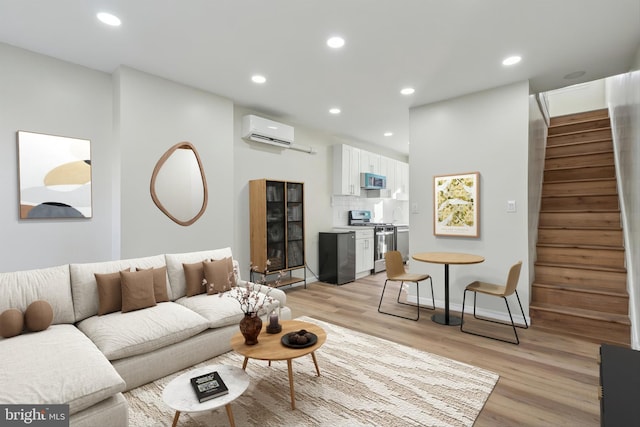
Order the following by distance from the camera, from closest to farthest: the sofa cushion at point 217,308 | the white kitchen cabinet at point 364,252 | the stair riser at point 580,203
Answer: the sofa cushion at point 217,308 → the stair riser at point 580,203 → the white kitchen cabinet at point 364,252

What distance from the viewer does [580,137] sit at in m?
4.88

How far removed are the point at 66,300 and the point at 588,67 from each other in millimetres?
5376

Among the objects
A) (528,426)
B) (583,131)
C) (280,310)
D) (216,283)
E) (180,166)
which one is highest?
(583,131)

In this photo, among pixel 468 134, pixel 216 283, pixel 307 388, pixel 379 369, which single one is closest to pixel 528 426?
pixel 379 369

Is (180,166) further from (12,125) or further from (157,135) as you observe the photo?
(12,125)

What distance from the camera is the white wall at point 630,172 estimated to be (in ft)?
9.18

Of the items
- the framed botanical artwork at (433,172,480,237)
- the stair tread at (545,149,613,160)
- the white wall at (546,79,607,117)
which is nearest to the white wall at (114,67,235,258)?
the framed botanical artwork at (433,172,480,237)

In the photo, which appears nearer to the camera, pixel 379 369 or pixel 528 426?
pixel 528 426

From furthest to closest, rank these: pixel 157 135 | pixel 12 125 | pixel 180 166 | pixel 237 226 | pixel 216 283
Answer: pixel 237 226, pixel 180 166, pixel 157 135, pixel 216 283, pixel 12 125

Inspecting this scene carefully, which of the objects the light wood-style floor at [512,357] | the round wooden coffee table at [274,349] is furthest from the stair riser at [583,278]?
the round wooden coffee table at [274,349]

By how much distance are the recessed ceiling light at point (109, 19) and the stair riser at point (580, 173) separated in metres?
5.78

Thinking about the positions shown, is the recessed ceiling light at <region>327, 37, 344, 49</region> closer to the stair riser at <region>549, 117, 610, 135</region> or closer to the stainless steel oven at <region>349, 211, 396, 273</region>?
the stainless steel oven at <region>349, 211, 396, 273</region>

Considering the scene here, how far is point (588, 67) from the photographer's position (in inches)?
127

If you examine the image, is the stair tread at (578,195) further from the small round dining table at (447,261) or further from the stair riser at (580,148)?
the small round dining table at (447,261)
